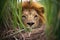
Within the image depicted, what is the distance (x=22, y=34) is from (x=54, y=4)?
2.98 ft

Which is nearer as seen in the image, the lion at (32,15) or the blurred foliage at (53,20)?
the blurred foliage at (53,20)

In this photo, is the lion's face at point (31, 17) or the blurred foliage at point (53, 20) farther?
the lion's face at point (31, 17)

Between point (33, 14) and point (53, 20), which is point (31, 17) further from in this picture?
point (53, 20)

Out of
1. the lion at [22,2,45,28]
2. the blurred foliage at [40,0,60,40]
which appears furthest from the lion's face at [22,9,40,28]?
the blurred foliage at [40,0,60,40]

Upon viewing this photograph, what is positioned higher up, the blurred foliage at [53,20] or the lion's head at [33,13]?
the blurred foliage at [53,20]

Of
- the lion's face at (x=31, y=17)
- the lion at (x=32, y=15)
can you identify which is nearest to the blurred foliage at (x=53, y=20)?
the lion at (x=32, y=15)

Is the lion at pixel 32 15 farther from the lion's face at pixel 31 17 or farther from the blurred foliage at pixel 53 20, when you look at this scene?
the blurred foliage at pixel 53 20

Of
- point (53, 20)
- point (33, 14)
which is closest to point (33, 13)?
point (33, 14)

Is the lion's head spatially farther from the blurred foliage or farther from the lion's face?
the blurred foliage

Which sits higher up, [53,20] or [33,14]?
[53,20]

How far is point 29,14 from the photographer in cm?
241

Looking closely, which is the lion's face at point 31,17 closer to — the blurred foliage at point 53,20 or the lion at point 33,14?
the lion at point 33,14

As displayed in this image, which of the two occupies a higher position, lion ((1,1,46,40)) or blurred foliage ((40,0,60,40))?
blurred foliage ((40,0,60,40))

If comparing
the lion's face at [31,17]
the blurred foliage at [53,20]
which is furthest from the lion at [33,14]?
the blurred foliage at [53,20]
